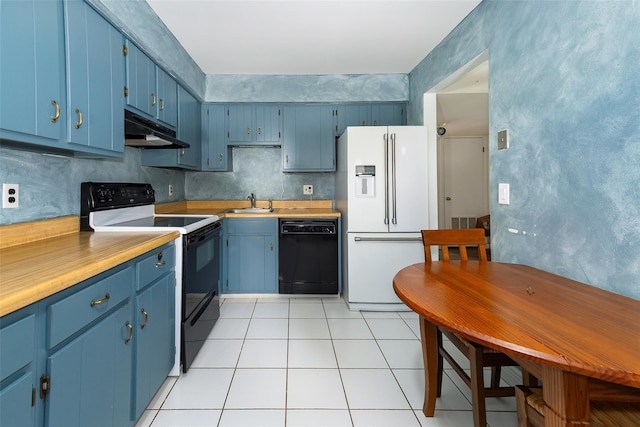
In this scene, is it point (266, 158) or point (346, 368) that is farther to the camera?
point (266, 158)

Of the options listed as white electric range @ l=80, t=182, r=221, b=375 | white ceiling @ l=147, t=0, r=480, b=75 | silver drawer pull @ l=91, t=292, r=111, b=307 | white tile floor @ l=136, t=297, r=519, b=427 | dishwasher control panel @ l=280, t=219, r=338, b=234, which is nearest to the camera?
silver drawer pull @ l=91, t=292, r=111, b=307

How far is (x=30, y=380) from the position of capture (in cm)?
83

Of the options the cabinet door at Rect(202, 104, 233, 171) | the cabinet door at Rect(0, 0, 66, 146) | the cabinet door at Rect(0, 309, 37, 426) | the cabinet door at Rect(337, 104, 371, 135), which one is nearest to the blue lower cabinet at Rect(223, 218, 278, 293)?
the cabinet door at Rect(202, 104, 233, 171)

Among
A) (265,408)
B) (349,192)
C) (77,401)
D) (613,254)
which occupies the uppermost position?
(349,192)

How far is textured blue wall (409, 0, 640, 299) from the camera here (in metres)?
1.19

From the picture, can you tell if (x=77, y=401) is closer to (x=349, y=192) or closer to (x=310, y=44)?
(x=349, y=192)

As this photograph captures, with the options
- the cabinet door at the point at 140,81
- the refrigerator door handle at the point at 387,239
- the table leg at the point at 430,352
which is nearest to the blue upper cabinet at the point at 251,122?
the cabinet door at the point at 140,81

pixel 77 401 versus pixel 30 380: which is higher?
pixel 30 380

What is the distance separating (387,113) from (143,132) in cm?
262

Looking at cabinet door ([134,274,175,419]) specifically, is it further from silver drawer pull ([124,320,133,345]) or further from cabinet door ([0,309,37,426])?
cabinet door ([0,309,37,426])

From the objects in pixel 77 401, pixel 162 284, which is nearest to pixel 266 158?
pixel 162 284

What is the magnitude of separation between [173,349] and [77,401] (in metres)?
0.90

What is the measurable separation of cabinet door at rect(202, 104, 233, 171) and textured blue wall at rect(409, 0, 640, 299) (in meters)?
2.77

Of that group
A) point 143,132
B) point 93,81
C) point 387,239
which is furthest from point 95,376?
A: point 387,239
